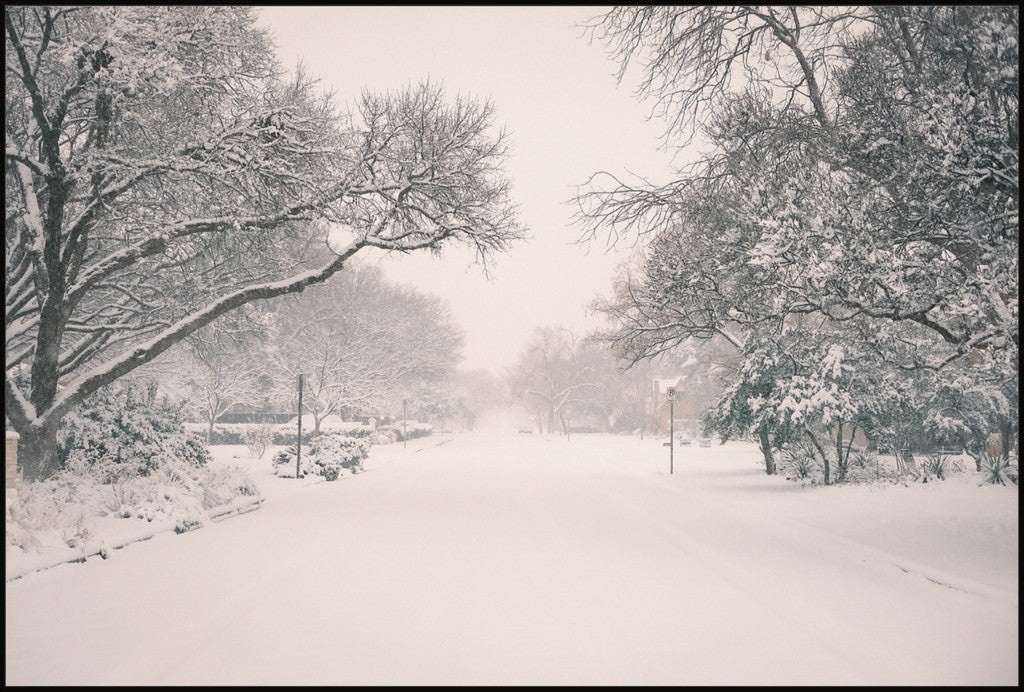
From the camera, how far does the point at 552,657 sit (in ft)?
18.3

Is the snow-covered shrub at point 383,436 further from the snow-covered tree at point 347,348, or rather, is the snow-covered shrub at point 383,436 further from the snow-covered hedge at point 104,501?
the snow-covered hedge at point 104,501

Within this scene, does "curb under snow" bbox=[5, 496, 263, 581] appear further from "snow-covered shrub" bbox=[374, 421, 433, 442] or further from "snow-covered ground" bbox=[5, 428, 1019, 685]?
"snow-covered shrub" bbox=[374, 421, 433, 442]

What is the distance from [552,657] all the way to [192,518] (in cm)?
959

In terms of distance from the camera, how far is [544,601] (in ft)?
24.2

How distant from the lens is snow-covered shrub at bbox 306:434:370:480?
82.3 feet

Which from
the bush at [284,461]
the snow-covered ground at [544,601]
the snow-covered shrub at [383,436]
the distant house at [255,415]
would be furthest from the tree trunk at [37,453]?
the distant house at [255,415]

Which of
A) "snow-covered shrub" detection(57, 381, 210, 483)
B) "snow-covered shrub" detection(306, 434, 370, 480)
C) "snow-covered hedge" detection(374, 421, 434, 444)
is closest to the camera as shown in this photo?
"snow-covered shrub" detection(57, 381, 210, 483)

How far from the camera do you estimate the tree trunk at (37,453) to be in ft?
47.4

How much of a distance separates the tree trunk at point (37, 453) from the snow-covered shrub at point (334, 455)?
1075cm

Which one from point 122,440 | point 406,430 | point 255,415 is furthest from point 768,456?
point 255,415

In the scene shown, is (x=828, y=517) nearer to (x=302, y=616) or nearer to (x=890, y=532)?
(x=890, y=532)

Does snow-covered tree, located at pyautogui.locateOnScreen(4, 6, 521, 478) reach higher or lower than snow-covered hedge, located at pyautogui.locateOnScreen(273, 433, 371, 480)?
higher

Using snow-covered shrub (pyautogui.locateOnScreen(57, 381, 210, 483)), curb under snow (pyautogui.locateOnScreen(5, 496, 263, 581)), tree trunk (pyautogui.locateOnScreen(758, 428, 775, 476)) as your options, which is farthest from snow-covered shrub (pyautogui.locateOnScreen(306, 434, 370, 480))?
tree trunk (pyautogui.locateOnScreen(758, 428, 775, 476))

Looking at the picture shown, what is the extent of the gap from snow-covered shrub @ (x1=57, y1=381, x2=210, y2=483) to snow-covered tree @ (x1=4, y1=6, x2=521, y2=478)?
4.09 feet
